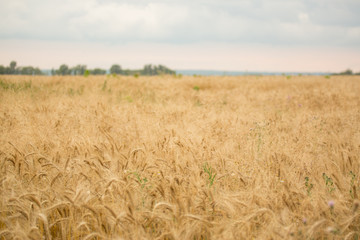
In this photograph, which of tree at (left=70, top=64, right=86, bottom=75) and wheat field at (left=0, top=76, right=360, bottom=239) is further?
tree at (left=70, top=64, right=86, bottom=75)

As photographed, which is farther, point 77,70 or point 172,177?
point 77,70

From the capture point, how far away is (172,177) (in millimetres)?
1814

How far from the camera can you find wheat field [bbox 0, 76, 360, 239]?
4.67 feet

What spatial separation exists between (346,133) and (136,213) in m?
3.33

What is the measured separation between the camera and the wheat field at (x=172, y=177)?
1424mm

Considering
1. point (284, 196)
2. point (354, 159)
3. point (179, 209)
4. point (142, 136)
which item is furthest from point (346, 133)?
point (179, 209)

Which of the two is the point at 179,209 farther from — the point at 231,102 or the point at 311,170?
the point at 231,102

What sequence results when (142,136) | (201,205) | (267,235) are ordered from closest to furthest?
(267,235) < (201,205) < (142,136)

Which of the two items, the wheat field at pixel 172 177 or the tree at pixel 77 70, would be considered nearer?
the wheat field at pixel 172 177

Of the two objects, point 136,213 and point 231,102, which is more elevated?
point 231,102

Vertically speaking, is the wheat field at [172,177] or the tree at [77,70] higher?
the tree at [77,70]

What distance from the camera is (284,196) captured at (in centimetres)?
170

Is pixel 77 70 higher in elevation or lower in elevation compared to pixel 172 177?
higher

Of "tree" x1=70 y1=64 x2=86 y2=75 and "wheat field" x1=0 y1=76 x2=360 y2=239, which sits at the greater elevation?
"tree" x1=70 y1=64 x2=86 y2=75
